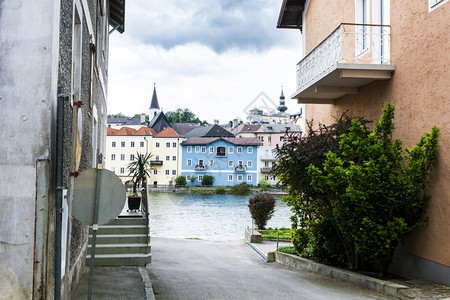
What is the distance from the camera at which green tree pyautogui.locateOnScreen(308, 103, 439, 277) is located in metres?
9.30

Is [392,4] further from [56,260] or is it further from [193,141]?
[193,141]

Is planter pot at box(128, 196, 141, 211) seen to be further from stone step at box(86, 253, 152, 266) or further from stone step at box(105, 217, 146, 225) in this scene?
stone step at box(86, 253, 152, 266)

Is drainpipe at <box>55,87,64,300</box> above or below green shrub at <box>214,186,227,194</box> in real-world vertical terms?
above

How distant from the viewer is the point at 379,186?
9344 millimetres

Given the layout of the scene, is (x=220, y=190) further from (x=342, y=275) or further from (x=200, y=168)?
(x=342, y=275)

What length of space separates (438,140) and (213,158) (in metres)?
72.4

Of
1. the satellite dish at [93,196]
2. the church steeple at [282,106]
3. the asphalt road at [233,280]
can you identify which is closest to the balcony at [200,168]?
the asphalt road at [233,280]

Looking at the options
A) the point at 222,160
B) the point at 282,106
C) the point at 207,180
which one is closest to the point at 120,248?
the point at 207,180

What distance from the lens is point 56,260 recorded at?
4453 millimetres

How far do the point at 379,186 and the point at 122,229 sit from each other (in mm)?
6004

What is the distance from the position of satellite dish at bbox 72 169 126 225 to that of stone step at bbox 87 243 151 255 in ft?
19.8

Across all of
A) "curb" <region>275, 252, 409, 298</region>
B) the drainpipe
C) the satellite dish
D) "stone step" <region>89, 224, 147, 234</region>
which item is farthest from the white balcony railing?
the drainpipe

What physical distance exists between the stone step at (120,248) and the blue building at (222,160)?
227 ft

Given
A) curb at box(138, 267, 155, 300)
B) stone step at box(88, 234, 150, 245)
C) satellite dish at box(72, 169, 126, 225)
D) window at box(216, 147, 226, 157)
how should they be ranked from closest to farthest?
satellite dish at box(72, 169, 126, 225), curb at box(138, 267, 155, 300), stone step at box(88, 234, 150, 245), window at box(216, 147, 226, 157)
